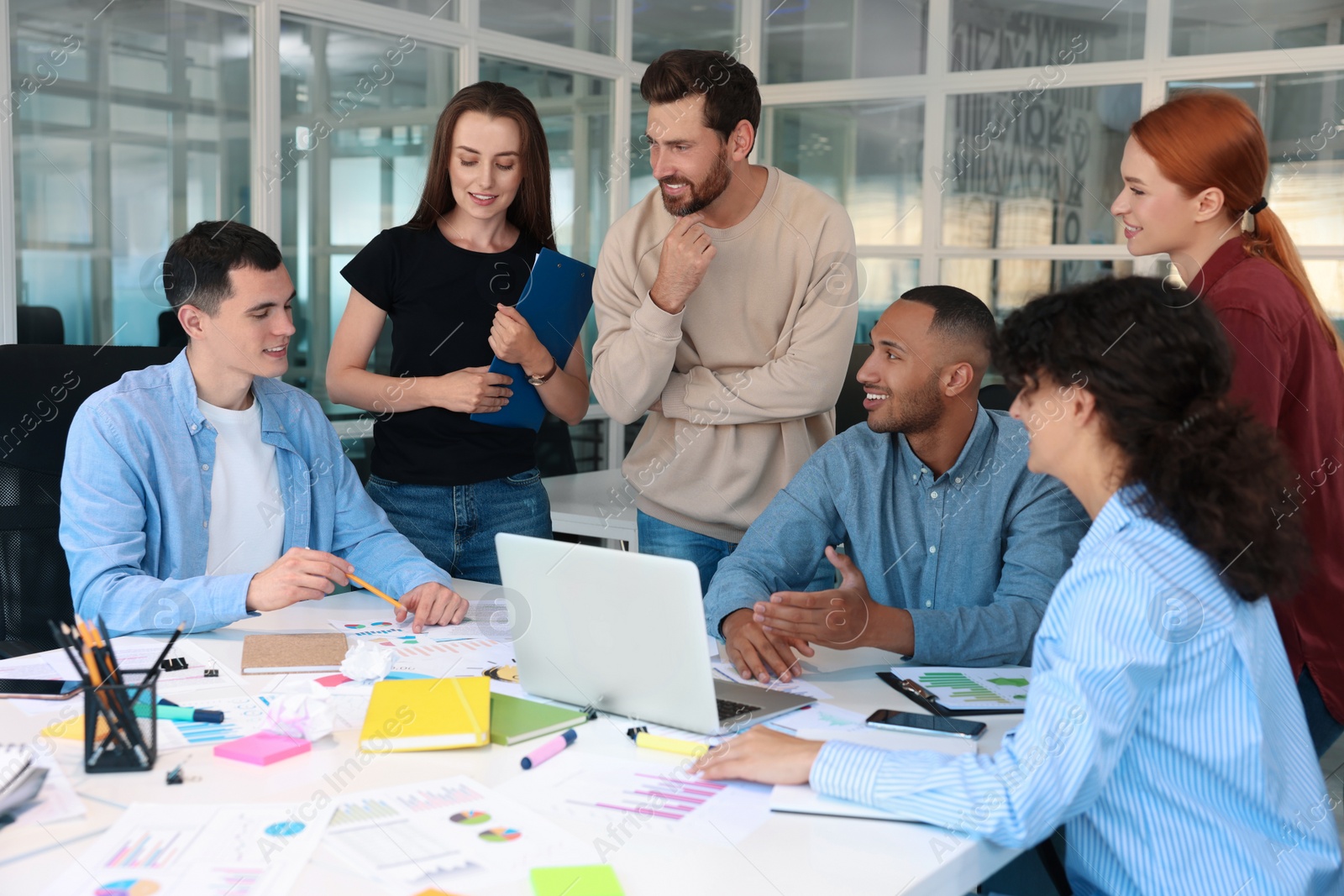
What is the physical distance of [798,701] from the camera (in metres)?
1.67

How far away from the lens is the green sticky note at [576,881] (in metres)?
1.12

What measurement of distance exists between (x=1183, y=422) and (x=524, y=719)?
889 millimetres

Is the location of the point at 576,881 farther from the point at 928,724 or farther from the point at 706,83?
Answer: the point at 706,83

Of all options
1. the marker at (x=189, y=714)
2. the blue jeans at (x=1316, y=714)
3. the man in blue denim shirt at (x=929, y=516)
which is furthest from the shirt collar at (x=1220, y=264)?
the marker at (x=189, y=714)

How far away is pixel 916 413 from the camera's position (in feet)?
7.23

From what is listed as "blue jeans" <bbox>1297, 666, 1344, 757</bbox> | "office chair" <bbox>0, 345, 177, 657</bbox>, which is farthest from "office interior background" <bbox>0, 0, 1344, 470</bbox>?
"blue jeans" <bbox>1297, 666, 1344, 757</bbox>

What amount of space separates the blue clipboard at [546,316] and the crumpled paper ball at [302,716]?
112cm

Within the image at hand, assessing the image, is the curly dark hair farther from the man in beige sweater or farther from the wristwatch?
the wristwatch

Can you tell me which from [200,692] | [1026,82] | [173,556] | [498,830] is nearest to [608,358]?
[173,556]

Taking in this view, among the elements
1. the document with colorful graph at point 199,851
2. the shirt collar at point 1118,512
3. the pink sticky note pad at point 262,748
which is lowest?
the document with colorful graph at point 199,851

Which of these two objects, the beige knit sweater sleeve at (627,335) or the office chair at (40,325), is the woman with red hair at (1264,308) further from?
the office chair at (40,325)

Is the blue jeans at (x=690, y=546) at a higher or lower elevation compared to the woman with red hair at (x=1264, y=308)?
lower

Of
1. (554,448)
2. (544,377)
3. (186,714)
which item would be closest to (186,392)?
(544,377)

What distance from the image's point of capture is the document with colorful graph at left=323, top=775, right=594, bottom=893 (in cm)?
115
